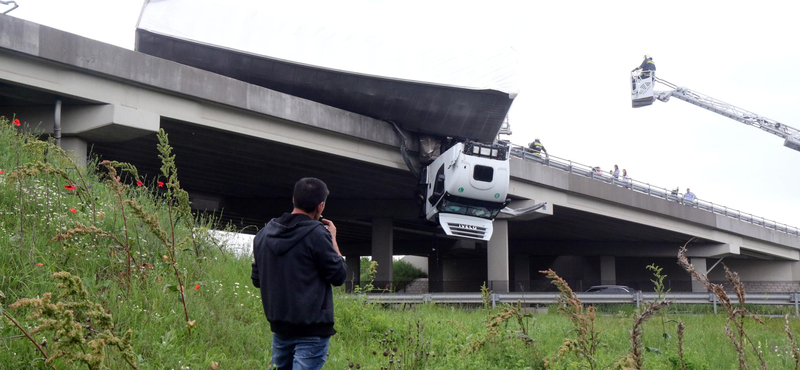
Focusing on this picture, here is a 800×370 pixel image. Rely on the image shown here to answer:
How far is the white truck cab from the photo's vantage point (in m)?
21.6

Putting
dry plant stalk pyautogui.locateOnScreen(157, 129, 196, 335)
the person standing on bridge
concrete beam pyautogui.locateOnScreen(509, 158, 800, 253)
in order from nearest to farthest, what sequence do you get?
1. dry plant stalk pyautogui.locateOnScreen(157, 129, 196, 335)
2. concrete beam pyautogui.locateOnScreen(509, 158, 800, 253)
3. the person standing on bridge

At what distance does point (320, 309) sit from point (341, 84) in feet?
63.6

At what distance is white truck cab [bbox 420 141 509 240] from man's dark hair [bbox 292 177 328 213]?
1779 centimetres

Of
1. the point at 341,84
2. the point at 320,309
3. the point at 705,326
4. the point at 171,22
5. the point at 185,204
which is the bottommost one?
the point at 705,326

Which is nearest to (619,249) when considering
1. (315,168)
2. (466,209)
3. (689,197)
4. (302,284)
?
(689,197)

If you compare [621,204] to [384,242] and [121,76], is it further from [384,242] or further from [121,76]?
[121,76]

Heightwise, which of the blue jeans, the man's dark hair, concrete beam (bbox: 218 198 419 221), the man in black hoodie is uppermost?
concrete beam (bbox: 218 198 419 221)

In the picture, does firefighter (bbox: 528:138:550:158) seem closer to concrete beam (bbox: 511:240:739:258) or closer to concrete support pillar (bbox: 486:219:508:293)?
concrete support pillar (bbox: 486:219:508:293)

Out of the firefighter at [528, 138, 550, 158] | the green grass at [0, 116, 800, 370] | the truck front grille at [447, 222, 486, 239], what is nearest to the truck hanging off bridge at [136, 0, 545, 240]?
the truck front grille at [447, 222, 486, 239]

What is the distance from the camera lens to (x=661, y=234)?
3781 centimetres

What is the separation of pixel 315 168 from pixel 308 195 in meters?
21.5

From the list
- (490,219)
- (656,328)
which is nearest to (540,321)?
(656,328)

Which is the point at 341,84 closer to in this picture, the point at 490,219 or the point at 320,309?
the point at 490,219

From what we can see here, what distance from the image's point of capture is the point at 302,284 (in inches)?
141
